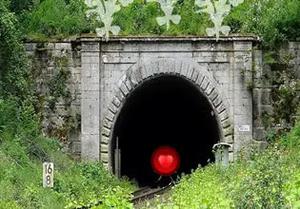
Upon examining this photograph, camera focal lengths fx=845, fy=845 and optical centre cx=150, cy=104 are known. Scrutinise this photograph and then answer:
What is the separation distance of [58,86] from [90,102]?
112 cm

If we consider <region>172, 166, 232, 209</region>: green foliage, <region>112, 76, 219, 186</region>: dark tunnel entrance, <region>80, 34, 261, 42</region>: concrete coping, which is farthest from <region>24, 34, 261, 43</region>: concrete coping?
<region>172, 166, 232, 209</region>: green foliage

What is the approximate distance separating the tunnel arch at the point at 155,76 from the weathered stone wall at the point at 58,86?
0.92 m

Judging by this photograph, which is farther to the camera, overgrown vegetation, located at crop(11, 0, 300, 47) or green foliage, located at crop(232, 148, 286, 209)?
overgrown vegetation, located at crop(11, 0, 300, 47)

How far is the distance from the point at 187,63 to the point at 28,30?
4.71 m

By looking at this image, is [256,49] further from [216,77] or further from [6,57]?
[6,57]

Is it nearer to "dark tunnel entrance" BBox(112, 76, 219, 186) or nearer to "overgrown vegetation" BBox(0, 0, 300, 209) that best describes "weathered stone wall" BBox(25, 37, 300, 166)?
"overgrown vegetation" BBox(0, 0, 300, 209)

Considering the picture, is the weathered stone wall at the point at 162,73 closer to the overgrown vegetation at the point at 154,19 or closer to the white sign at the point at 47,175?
the overgrown vegetation at the point at 154,19

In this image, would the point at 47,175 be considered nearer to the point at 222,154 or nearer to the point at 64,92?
the point at 222,154

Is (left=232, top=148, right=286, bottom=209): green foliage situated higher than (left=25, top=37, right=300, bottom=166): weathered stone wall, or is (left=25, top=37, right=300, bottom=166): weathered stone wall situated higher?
(left=25, top=37, right=300, bottom=166): weathered stone wall

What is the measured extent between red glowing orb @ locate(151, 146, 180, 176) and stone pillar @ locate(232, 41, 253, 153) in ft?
20.8

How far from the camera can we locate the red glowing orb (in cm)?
2853

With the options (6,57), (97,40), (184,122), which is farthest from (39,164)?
(184,122)

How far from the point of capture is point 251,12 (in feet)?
77.5

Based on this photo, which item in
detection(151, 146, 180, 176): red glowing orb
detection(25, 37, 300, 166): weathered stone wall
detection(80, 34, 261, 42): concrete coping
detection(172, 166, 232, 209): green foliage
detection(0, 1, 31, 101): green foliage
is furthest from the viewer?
detection(151, 146, 180, 176): red glowing orb
